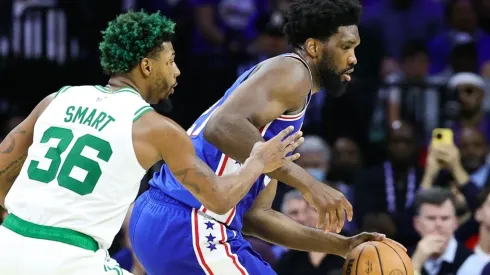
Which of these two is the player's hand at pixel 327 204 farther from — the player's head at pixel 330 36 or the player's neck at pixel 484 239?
the player's neck at pixel 484 239

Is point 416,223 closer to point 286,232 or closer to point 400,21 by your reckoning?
point 286,232

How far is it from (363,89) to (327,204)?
5.85 meters

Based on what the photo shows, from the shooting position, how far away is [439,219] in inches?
317

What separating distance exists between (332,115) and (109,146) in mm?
6345

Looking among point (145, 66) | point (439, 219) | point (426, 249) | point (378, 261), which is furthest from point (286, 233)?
point (439, 219)

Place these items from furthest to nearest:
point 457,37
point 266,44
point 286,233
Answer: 1. point 457,37
2. point 266,44
3. point 286,233

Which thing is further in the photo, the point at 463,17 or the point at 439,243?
the point at 463,17

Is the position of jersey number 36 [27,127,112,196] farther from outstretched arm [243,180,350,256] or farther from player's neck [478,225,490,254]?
player's neck [478,225,490,254]

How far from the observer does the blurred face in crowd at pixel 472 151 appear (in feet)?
31.8

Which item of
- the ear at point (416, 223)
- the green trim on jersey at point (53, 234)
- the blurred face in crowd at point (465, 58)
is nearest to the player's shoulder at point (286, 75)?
the green trim on jersey at point (53, 234)

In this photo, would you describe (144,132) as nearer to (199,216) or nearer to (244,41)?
(199,216)

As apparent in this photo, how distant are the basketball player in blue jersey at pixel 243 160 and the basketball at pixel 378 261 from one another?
0.41 feet

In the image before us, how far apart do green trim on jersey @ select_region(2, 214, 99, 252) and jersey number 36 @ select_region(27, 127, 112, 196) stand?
19 centimetres

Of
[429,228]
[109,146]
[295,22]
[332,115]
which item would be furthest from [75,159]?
[332,115]
